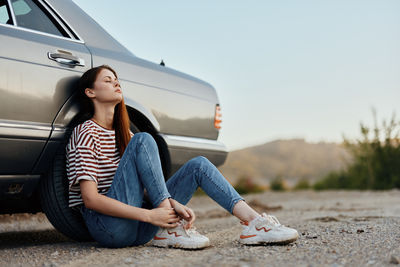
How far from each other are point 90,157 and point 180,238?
0.71 meters

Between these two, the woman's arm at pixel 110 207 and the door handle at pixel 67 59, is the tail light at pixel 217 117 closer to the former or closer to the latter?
the door handle at pixel 67 59

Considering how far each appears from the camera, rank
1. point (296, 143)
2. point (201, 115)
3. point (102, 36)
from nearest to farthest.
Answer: point (102, 36) → point (201, 115) → point (296, 143)

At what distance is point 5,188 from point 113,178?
64cm

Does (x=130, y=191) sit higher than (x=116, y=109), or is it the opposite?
(x=116, y=109)

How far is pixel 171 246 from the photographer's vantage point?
2.64 meters

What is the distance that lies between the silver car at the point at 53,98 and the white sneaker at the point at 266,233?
99 cm

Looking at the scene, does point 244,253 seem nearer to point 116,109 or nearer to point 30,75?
point 116,109

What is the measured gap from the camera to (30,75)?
260cm

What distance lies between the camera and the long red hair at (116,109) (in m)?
2.79

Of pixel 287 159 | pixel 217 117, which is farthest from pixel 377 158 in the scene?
pixel 287 159

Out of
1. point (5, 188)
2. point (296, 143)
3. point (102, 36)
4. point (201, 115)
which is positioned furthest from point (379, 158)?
point (296, 143)

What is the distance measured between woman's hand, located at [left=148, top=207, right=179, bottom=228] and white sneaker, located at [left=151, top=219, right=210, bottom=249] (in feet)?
0.23

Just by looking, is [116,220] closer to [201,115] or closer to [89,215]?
[89,215]

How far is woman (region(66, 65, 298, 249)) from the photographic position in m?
2.50
